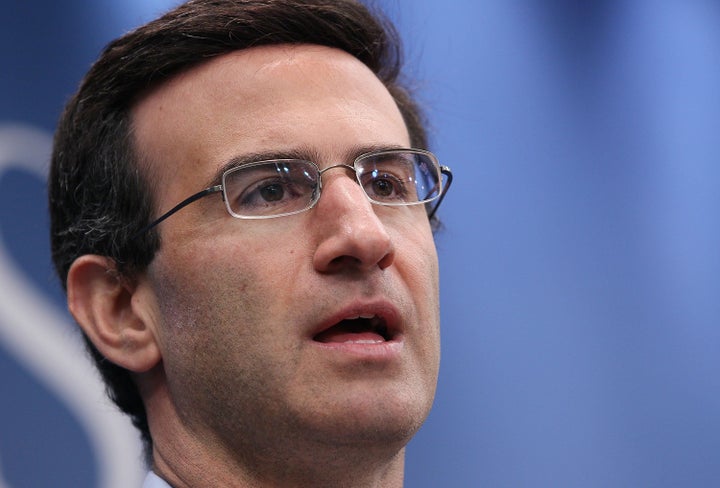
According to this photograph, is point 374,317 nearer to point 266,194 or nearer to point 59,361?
point 266,194

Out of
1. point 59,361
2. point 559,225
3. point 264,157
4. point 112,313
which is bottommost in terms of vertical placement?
point 59,361

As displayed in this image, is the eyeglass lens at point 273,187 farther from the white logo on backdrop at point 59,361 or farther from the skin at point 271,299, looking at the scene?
the white logo on backdrop at point 59,361

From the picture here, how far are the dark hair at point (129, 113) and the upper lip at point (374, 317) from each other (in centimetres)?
33

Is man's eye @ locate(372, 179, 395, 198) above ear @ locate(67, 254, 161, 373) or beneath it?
above

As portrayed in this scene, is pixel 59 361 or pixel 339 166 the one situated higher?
pixel 339 166

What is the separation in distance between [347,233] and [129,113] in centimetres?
49

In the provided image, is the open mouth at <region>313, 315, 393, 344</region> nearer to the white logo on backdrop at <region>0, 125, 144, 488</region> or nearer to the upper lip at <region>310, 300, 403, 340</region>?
the upper lip at <region>310, 300, 403, 340</region>

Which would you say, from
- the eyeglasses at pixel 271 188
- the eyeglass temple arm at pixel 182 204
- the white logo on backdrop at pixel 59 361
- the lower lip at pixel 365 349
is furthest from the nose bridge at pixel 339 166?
the white logo on backdrop at pixel 59 361

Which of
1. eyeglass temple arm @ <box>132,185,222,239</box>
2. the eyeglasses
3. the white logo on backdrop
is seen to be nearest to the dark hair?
eyeglass temple arm @ <box>132,185,222,239</box>

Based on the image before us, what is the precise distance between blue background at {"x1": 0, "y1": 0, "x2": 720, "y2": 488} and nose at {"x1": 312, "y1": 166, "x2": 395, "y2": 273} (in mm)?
910

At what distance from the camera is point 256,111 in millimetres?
1285

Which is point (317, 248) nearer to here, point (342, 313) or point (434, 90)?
point (342, 313)

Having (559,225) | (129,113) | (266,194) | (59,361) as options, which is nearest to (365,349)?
(266,194)

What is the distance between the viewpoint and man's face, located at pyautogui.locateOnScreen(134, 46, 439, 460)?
1142 mm
